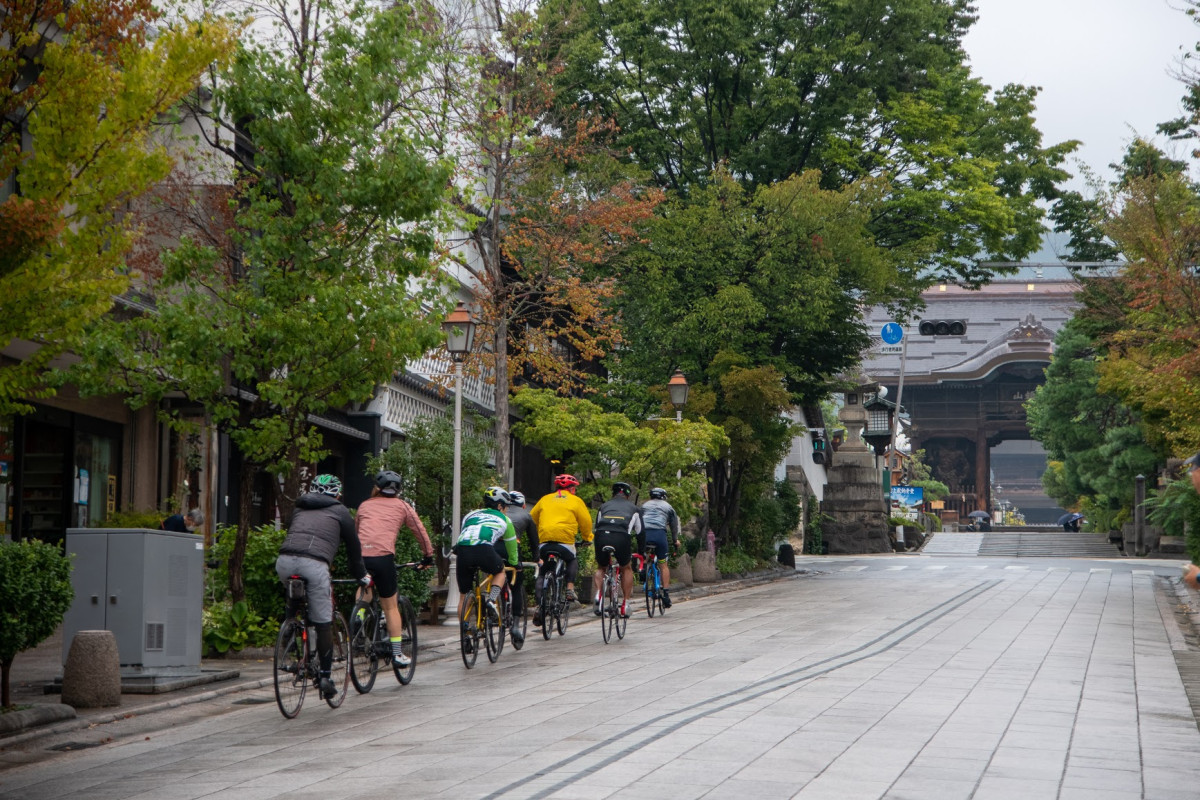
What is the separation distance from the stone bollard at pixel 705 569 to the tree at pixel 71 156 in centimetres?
2125

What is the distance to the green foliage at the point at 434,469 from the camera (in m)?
23.5

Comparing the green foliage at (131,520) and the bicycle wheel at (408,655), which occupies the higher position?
the green foliage at (131,520)

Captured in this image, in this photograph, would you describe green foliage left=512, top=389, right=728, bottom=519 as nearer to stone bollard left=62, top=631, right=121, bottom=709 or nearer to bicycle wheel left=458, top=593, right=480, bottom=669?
bicycle wheel left=458, top=593, right=480, bottom=669

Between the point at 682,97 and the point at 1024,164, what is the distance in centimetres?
1000

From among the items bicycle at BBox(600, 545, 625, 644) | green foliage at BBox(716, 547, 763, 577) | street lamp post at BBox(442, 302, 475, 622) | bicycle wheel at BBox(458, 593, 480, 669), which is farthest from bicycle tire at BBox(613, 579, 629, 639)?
green foliage at BBox(716, 547, 763, 577)

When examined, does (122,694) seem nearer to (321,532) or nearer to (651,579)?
(321,532)

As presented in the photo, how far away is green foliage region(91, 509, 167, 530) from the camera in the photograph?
67.0ft

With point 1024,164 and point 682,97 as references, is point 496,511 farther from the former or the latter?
point 1024,164

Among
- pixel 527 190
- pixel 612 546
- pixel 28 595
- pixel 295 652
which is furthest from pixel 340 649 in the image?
pixel 527 190

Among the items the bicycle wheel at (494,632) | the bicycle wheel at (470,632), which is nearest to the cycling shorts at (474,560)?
the bicycle wheel at (470,632)

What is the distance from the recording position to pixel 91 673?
11875 mm

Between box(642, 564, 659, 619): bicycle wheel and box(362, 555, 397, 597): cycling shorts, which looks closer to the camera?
box(362, 555, 397, 597): cycling shorts

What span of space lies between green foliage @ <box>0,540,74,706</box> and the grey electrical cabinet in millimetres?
1295

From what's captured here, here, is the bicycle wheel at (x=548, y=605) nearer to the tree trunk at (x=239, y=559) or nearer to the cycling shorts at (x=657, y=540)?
the cycling shorts at (x=657, y=540)
